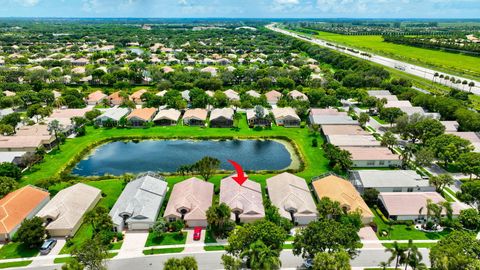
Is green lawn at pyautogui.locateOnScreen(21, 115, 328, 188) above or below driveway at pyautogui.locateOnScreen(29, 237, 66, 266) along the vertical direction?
above

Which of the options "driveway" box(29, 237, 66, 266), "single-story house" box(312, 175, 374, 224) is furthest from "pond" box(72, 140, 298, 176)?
"driveway" box(29, 237, 66, 266)

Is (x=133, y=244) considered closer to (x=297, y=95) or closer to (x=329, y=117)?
(x=329, y=117)

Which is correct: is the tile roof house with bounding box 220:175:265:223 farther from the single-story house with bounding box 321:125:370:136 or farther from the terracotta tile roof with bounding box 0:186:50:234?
the single-story house with bounding box 321:125:370:136

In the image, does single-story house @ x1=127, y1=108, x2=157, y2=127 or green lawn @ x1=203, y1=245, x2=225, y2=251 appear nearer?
green lawn @ x1=203, y1=245, x2=225, y2=251

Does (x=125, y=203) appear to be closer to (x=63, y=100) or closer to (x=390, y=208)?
(x=390, y=208)

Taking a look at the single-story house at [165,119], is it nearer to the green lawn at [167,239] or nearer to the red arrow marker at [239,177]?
the red arrow marker at [239,177]

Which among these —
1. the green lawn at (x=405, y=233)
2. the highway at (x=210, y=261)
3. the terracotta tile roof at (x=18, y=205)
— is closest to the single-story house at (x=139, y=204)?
the highway at (x=210, y=261)
